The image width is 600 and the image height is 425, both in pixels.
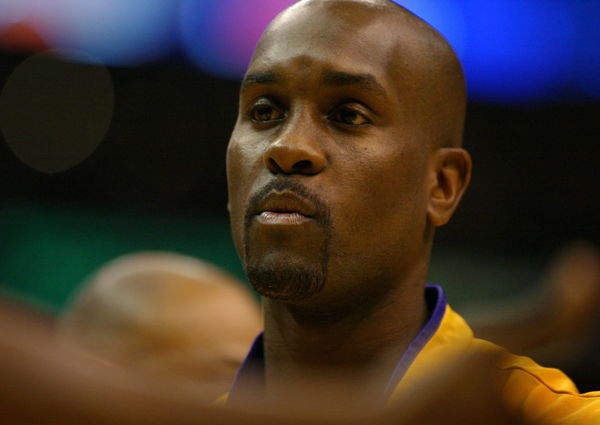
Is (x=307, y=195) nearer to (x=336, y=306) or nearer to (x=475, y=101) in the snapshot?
(x=336, y=306)

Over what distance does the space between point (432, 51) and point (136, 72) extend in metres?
4.59

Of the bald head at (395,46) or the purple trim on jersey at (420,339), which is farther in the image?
the bald head at (395,46)

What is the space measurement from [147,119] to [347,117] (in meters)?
4.58

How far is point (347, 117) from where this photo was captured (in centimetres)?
219

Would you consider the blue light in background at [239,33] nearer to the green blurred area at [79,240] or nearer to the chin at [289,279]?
the green blurred area at [79,240]

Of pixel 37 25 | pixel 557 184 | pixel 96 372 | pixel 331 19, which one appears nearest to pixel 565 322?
pixel 96 372

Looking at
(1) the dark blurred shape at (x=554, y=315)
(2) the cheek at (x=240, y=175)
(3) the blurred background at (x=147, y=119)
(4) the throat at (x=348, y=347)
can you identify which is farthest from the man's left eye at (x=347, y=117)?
(3) the blurred background at (x=147, y=119)

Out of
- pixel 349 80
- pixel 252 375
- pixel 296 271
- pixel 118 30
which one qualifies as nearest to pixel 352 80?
pixel 349 80

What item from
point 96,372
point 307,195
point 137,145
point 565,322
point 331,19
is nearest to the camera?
point 96,372

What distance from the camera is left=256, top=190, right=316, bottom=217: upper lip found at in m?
2.05

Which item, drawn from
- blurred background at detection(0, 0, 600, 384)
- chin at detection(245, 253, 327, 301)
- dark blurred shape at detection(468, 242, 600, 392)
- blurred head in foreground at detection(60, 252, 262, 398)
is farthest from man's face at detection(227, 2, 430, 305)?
blurred background at detection(0, 0, 600, 384)

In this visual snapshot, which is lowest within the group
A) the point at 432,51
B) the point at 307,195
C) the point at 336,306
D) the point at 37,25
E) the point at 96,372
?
the point at 336,306

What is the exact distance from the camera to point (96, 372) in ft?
2.54

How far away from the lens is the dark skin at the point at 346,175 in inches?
81.9
